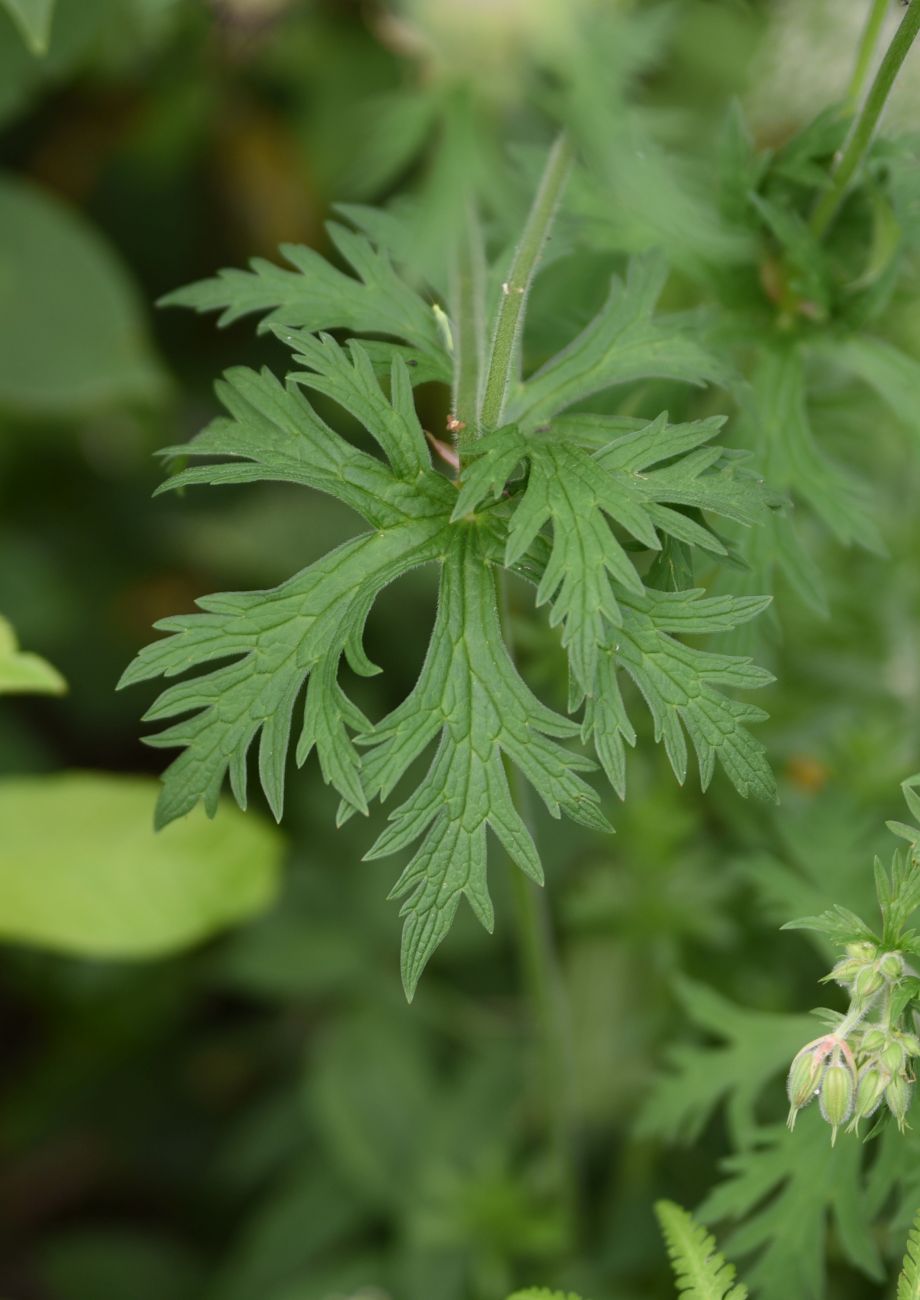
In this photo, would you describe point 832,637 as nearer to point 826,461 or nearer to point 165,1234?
point 826,461

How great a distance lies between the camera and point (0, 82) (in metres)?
1.68

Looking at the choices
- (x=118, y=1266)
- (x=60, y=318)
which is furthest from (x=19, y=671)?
(x=118, y=1266)

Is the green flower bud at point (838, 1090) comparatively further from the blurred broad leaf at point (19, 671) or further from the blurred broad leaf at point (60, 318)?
the blurred broad leaf at point (60, 318)

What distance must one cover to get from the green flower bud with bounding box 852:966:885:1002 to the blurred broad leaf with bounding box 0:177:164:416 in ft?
3.85

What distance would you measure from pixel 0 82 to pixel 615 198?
Result: 907 millimetres

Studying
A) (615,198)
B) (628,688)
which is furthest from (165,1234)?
(615,198)

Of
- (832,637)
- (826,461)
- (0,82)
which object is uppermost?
(0,82)

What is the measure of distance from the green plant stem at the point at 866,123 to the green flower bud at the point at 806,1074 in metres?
0.70

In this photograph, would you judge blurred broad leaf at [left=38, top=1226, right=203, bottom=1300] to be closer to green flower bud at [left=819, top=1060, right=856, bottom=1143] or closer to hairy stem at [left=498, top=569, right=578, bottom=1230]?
hairy stem at [left=498, top=569, right=578, bottom=1230]

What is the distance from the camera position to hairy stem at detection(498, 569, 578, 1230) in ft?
3.88

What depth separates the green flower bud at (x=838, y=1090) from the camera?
830 millimetres

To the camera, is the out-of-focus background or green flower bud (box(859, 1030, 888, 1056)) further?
the out-of-focus background

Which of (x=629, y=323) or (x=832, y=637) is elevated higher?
(x=629, y=323)

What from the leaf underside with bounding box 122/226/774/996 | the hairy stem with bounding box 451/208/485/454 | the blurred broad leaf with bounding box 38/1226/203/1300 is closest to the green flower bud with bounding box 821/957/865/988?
the leaf underside with bounding box 122/226/774/996
